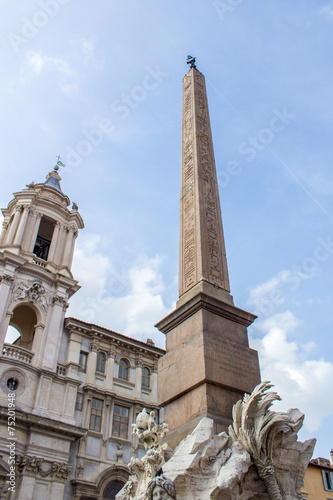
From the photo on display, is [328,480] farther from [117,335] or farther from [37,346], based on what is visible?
[37,346]

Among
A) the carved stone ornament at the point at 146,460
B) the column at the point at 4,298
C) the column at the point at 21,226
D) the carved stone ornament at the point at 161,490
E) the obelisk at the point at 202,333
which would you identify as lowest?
the carved stone ornament at the point at 161,490

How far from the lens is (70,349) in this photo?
71.9 feet

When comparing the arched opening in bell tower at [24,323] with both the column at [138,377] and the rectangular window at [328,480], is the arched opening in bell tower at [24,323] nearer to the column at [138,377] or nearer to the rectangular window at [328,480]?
the column at [138,377]

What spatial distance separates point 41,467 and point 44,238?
1266 cm

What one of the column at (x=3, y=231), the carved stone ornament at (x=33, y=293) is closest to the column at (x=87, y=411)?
the carved stone ornament at (x=33, y=293)

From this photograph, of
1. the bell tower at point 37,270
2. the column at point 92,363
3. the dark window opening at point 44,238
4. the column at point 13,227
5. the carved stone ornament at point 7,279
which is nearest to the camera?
the bell tower at point 37,270

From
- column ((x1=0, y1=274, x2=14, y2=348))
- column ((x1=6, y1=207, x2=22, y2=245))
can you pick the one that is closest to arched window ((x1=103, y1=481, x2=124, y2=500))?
column ((x1=0, y1=274, x2=14, y2=348))

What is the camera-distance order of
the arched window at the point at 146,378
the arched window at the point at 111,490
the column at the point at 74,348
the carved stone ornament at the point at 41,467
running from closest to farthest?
the carved stone ornament at the point at 41,467 → the arched window at the point at 111,490 → the column at the point at 74,348 → the arched window at the point at 146,378

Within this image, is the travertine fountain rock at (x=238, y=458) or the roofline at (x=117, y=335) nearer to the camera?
the travertine fountain rock at (x=238, y=458)

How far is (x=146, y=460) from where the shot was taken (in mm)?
5820

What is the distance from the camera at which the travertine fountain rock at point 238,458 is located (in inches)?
209

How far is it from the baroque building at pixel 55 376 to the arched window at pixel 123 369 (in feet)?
0.17

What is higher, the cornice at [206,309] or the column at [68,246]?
the column at [68,246]

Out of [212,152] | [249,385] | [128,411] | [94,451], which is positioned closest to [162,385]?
[249,385]
